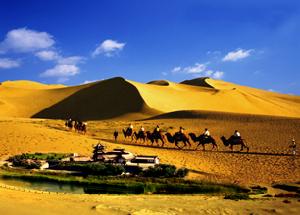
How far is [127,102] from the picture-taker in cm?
7412

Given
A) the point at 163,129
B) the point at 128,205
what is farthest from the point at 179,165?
the point at 163,129

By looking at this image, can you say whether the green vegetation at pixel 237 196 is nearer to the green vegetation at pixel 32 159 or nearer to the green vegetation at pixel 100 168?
the green vegetation at pixel 100 168

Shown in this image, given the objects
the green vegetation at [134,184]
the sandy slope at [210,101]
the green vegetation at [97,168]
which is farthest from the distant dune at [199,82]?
the green vegetation at [134,184]

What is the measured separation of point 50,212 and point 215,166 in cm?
1488

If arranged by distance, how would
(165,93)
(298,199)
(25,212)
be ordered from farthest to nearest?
(165,93) < (298,199) < (25,212)

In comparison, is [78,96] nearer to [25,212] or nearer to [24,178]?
[24,178]

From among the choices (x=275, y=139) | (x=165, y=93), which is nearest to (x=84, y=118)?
(x=165, y=93)

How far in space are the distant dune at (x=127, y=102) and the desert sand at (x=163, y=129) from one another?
176 mm

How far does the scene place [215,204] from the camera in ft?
51.4

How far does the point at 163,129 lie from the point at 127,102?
28.2 metres

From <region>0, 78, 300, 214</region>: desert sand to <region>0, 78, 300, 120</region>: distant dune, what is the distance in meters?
0.18

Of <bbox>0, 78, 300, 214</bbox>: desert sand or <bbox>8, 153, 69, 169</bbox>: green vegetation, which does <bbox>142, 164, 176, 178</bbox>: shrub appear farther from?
<bbox>8, 153, 69, 169</bbox>: green vegetation

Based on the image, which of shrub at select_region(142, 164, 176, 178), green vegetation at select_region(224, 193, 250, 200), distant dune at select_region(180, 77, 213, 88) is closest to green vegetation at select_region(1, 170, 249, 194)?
shrub at select_region(142, 164, 176, 178)

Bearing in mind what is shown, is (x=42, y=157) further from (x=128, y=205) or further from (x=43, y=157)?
(x=128, y=205)
